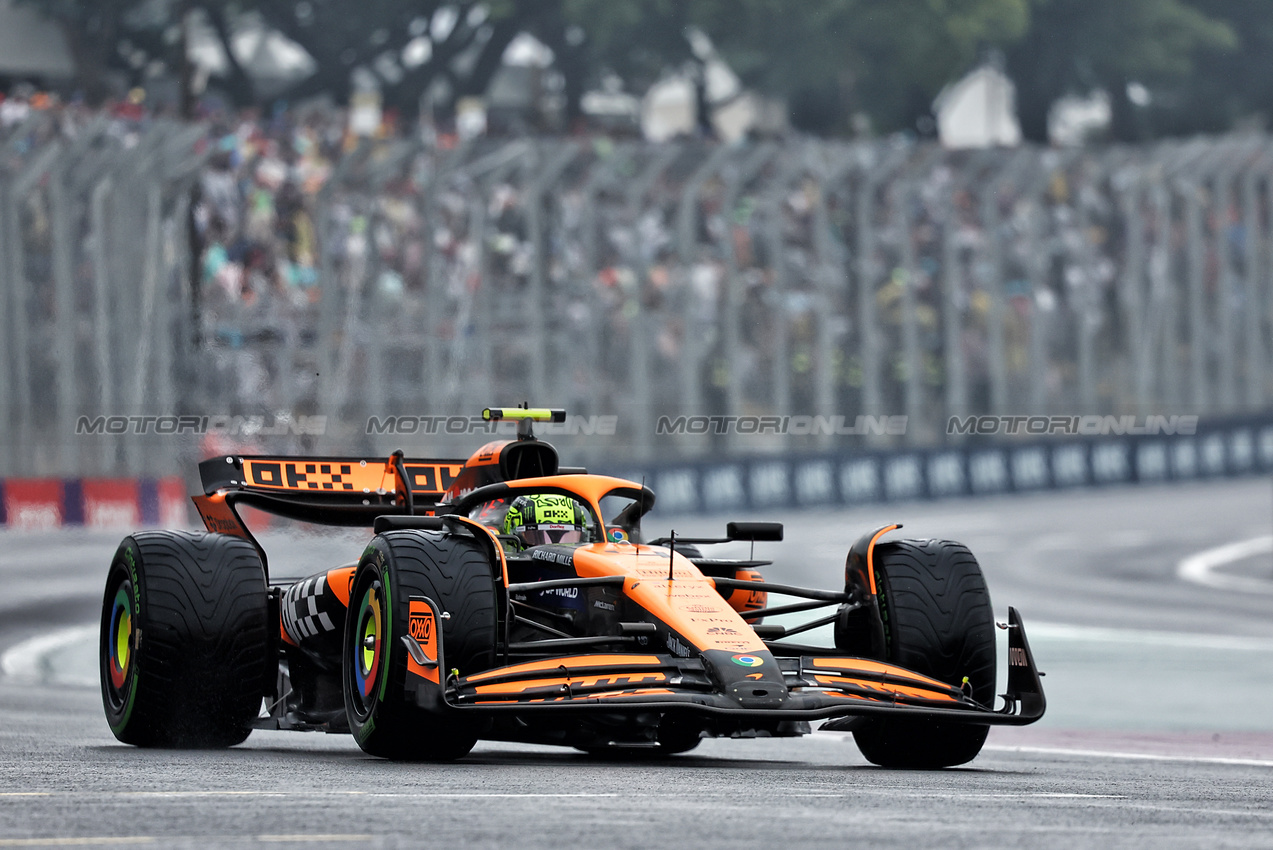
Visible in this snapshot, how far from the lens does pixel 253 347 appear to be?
18656 millimetres

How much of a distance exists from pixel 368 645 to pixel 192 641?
3.43ft

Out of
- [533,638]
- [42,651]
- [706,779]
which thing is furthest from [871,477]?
[706,779]

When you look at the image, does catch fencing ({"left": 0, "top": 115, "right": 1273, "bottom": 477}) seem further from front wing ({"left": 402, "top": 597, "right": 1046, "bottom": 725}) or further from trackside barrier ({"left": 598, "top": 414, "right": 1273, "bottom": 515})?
front wing ({"left": 402, "top": 597, "right": 1046, "bottom": 725})

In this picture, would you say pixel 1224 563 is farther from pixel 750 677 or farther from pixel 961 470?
pixel 750 677

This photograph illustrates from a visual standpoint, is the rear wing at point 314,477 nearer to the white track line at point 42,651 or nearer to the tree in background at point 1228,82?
the white track line at point 42,651

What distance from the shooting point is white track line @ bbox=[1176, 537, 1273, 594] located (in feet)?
70.0

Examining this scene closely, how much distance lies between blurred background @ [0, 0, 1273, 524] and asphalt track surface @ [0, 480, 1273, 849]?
108 inches

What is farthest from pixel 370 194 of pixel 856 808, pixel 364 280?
pixel 856 808

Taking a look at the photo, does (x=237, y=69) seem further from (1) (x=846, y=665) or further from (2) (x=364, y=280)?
(1) (x=846, y=665)

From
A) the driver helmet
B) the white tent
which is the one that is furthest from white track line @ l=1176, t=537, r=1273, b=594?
the driver helmet
